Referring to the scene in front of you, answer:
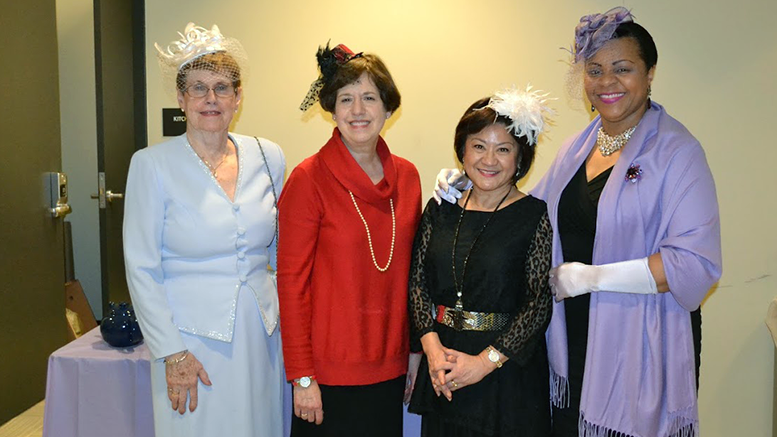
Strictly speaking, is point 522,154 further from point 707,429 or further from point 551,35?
point 707,429

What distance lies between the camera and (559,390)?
1.83m

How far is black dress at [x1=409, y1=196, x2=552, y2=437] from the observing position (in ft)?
5.53

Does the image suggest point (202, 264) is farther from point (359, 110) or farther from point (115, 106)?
point (115, 106)

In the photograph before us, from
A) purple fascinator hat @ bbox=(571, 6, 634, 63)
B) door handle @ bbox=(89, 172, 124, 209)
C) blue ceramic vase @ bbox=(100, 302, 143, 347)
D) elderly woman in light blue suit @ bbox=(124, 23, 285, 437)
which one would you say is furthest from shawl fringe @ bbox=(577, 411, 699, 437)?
door handle @ bbox=(89, 172, 124, 209)

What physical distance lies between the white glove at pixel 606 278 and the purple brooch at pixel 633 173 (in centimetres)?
23

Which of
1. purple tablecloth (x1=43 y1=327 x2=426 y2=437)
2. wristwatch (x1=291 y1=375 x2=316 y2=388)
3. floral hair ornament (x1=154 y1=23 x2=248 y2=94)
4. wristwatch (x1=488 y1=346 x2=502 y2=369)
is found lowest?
purple tablecloth (x1=43 y1=327 x2=426 y2=437)

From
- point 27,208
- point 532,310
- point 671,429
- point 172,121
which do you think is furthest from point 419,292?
point 27,208

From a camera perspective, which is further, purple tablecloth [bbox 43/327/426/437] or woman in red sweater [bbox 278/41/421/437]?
purple tablecloth [bbox 43/327/426/437]

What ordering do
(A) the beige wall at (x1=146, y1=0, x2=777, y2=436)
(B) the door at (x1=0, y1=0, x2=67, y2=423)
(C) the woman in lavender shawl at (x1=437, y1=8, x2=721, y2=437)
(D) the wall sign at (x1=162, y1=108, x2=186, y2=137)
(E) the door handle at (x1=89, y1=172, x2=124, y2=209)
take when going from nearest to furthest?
(C) the woman in lavender shawl at (x1=437, y1=8, x2=721, y2=437) → (A) the beige wall at (x1=146, y1=0, x2=777, y2=436) → (B) the door at (x1=0, y1=0, x2=67, y2=423) → (D) the wall sign at (x1=162, y1=108, x2=186, y2=137) → (E) the door handle at (x1=89, y1=172, x2=124, y2=209)

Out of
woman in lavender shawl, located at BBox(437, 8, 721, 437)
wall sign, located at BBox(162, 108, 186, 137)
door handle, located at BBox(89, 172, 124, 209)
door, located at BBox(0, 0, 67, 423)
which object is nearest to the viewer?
woman in lavender shawl, located at BBox(437, 8, 721, 437)

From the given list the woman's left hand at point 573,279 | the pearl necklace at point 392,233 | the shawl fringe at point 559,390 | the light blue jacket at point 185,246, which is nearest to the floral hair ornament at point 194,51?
the light blue jacket at point 185,246

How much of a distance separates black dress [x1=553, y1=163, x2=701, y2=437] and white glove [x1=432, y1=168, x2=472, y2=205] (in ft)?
1.00

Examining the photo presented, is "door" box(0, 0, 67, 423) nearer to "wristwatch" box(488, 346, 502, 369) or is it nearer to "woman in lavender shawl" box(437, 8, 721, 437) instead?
"woman in lavender shawl" box(437, 8, 721, 437)

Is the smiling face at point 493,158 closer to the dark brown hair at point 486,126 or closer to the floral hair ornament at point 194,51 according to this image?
the dark brown hair at point 486,126
